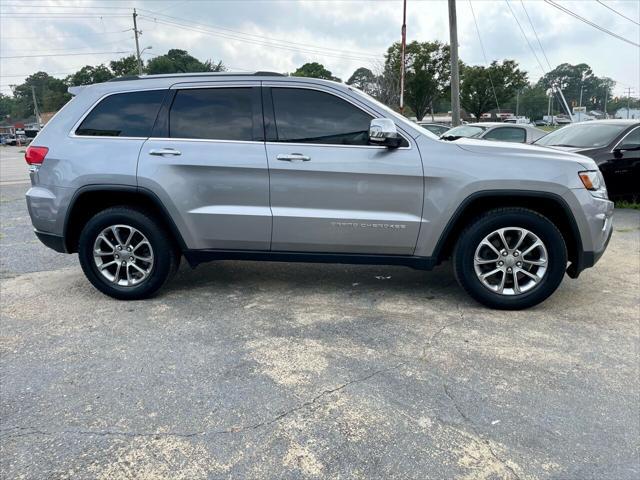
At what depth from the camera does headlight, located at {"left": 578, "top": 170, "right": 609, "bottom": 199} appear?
393cm

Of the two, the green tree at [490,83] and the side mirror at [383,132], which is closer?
the side mirror at [383,132]

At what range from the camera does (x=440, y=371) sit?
309 cm

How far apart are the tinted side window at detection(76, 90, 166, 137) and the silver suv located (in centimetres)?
1

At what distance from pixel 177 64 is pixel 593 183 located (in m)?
69.9

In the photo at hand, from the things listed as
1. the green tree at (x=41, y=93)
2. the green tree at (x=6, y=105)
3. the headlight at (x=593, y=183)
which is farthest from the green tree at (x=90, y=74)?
the headlight at (x=593, y=183)

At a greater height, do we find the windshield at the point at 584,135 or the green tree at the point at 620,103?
the green tree at the point at 620,103

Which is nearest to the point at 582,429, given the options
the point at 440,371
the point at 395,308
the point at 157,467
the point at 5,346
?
the point at 440,371

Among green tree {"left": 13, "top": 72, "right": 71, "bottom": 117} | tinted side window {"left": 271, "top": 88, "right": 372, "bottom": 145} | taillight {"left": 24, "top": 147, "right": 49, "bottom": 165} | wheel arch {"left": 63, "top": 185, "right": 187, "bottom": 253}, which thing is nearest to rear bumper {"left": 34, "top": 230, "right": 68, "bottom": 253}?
wheel arch {"left": 63, "top": 185, "right": 187, "bottom": 253}

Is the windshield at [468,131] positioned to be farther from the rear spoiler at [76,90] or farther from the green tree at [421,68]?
the green tree at [421,68]

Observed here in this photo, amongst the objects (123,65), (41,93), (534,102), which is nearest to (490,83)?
(123,65)

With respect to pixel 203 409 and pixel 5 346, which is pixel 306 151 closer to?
pixel 203 409

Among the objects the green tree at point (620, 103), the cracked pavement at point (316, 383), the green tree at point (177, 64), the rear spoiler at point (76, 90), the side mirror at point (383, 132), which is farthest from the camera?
the green tree at point (620, 103)

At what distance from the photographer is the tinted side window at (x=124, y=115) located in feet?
13.6

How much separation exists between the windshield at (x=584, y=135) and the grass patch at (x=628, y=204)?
141 cm
